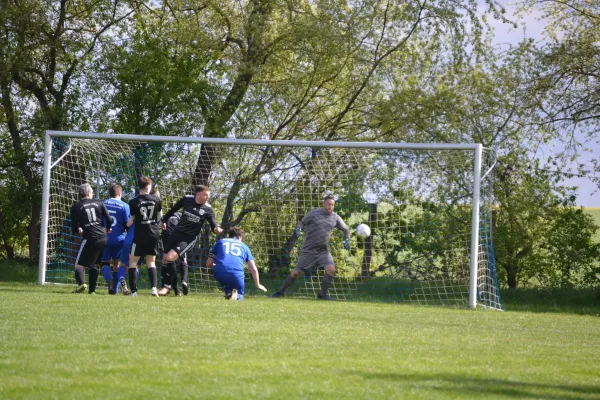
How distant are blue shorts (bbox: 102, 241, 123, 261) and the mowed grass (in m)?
3.52

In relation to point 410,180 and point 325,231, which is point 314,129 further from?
point 325,231

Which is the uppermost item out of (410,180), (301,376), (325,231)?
(410,180)

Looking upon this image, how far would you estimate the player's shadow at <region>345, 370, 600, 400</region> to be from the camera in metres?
5.26

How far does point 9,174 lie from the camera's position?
22.0 meters

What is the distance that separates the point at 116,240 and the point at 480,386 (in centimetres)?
954

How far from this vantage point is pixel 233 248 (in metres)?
13.4

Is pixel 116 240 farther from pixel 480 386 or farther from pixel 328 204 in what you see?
pixel 480 386

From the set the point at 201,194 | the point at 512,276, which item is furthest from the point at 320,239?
the point at 512,276

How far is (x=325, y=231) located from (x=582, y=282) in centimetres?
828

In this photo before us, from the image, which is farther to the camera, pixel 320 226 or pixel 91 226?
pixel 320 226

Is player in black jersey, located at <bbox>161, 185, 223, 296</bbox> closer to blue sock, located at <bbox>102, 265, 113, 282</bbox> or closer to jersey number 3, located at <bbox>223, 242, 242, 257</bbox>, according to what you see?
jersey number 3, located at <bbox>223, 242, 242, 257</bbox>

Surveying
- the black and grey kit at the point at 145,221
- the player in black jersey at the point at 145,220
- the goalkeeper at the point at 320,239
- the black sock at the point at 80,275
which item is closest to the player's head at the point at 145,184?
the player in black jersey at the point at 145,220

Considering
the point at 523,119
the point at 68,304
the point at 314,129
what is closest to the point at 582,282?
the point at 523,119

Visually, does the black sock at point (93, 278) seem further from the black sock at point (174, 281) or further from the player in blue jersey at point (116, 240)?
the black sock at point (174, 281)
